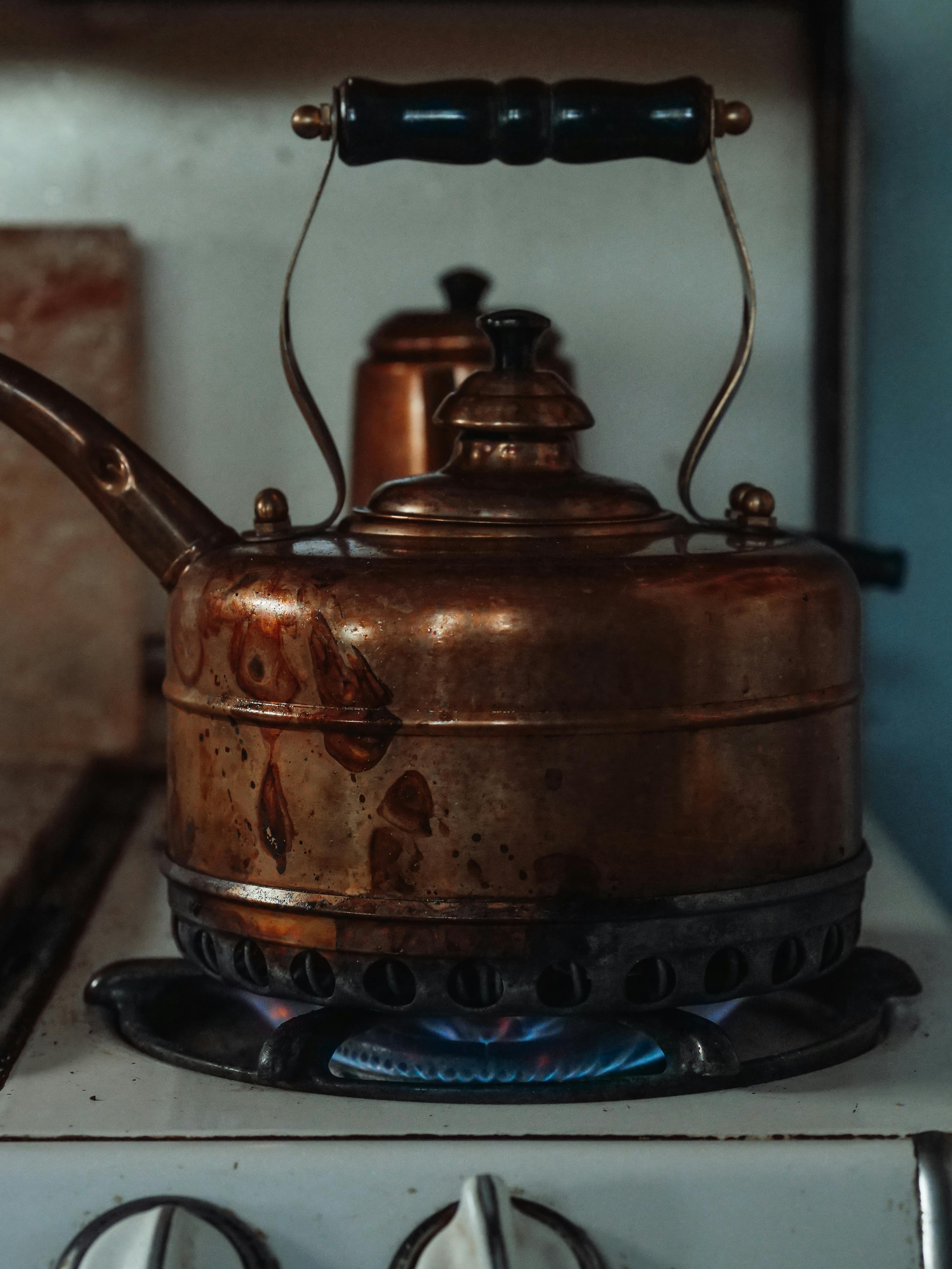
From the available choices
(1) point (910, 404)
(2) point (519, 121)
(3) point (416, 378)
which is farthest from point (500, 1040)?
(1) point (910, 404)

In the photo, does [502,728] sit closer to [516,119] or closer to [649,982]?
[649,982]

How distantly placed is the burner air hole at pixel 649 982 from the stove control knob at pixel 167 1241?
166 mm

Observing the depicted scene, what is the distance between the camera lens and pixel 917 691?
3.45 feet

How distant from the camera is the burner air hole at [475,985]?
54cm

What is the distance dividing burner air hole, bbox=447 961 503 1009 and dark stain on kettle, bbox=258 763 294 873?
79mm

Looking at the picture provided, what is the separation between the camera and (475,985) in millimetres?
545

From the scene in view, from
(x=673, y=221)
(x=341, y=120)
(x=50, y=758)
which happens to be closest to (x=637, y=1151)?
(x=341, y=120)

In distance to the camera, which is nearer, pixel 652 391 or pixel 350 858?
pixel 350 858

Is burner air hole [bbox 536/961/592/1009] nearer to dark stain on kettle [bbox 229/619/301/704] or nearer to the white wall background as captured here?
dark stain on kettle [bbox 229/619/301/704]

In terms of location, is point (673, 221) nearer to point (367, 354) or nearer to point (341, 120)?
point (367, 354)

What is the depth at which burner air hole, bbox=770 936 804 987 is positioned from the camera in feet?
1.89

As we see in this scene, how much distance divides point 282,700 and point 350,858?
7 cm

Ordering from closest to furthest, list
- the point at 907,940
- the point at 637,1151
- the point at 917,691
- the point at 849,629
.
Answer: the point at 637,1151 → the point at 849,629 → the point at 907,940 → the point at 917,691

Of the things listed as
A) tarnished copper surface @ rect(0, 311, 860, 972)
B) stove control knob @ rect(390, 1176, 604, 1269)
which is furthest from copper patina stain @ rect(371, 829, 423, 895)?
stove control knob @ rect(390, 1176, 604, 1269)
